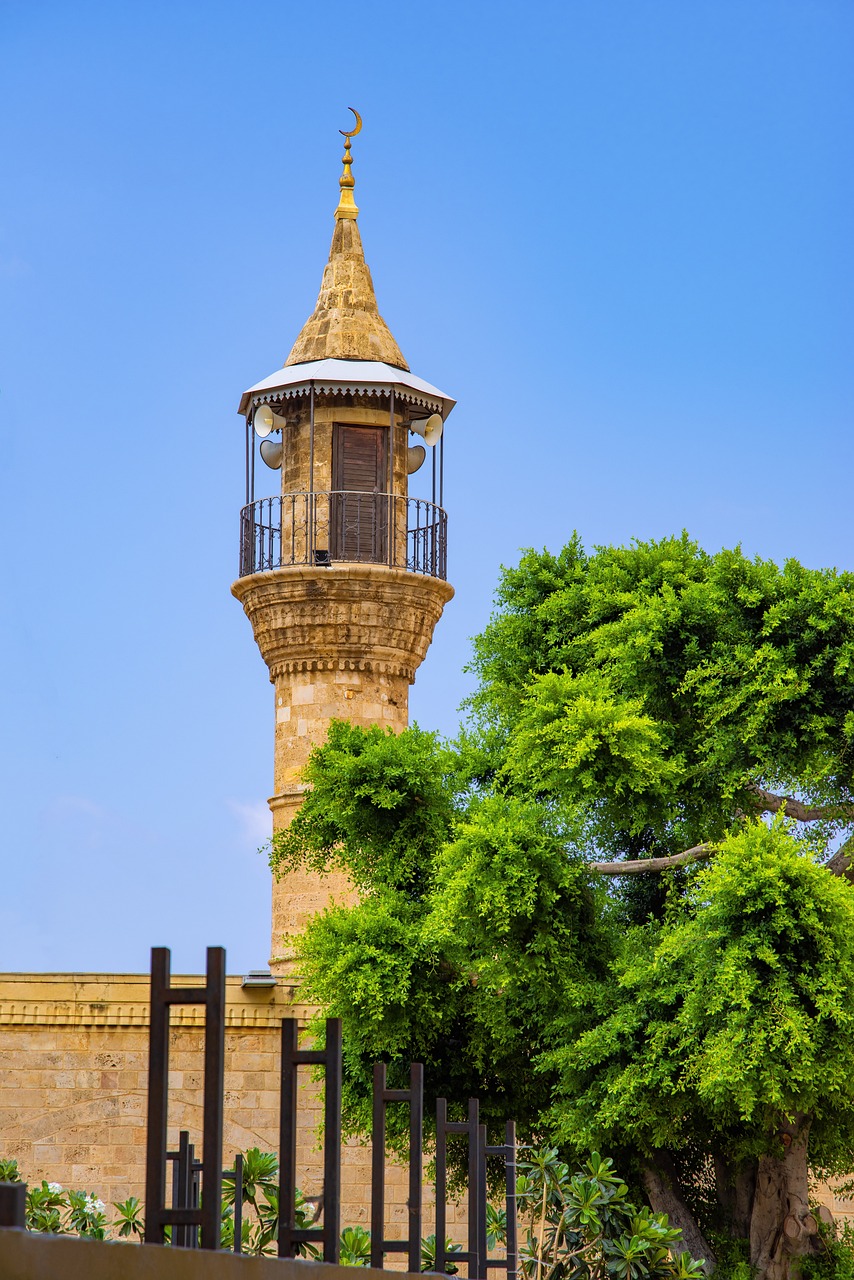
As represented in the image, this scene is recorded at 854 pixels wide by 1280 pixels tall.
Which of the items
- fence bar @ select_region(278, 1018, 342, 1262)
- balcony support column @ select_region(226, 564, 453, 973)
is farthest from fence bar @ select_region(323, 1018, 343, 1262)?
balcony support column @ select_region(226, 564, 453, 973)

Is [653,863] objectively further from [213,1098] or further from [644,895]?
[213,1098]

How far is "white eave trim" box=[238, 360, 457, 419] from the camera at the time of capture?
2670 cm

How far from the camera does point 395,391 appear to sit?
2694 cm

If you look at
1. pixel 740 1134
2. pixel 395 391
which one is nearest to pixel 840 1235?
pixel 740 1134

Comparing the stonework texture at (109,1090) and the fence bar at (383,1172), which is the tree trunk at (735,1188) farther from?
the fence bar at (383,1172)

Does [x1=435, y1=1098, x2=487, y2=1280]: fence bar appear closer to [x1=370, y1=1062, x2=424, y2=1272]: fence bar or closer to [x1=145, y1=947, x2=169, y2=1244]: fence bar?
[x1=370, y1=1062, x2=424, y2=1272]: fence bar

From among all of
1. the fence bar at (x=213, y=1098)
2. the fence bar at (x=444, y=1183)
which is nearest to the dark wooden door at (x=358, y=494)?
the fence bar at (x=444, y=1183)

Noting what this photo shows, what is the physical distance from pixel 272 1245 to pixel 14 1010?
565cm

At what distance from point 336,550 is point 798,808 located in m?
8.87

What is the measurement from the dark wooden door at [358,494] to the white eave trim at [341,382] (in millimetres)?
688

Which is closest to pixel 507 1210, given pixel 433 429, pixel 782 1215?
pixel 782 1215

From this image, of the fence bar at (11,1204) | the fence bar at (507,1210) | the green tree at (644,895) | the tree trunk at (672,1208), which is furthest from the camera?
the tree trunk at (672,1208)

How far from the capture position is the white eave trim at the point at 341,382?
26703mm

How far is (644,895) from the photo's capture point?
22.0m
